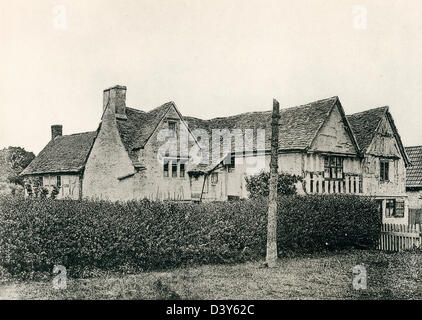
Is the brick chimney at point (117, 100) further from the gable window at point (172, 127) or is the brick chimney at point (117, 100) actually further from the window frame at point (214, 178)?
the window frame at point (214, 178)

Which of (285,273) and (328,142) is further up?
(328,142)

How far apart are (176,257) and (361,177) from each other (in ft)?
59.9

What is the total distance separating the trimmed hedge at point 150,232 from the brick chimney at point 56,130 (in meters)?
34.9

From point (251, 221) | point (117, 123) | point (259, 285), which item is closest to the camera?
point (259, 285)

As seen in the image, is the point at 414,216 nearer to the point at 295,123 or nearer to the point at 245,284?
the point at 295,123

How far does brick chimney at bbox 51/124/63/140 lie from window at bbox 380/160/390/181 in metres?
33.0

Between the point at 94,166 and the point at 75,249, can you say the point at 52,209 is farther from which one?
the point at 94,166

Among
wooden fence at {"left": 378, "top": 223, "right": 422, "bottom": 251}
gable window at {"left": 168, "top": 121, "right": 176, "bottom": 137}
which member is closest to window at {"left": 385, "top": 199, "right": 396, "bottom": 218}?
wooden fence at {"left": 378, "top": 223, "right": 422, "bottom": 251}

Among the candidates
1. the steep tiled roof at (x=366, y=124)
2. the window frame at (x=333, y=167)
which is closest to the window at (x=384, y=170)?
the steep tiled roof at (x=366, y=124)

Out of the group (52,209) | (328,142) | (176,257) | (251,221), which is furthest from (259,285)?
(328,142)

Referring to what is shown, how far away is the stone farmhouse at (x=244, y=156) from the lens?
27016 mm

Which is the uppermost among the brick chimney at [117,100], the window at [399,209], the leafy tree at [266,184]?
the brick chimney at [117,100]

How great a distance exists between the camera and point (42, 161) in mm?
42312

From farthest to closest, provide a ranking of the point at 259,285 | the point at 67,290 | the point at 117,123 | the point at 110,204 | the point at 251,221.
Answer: the point at 117,123, the point at 251,221, the point at 110,204, the point at 259,285, the point at 67,290
